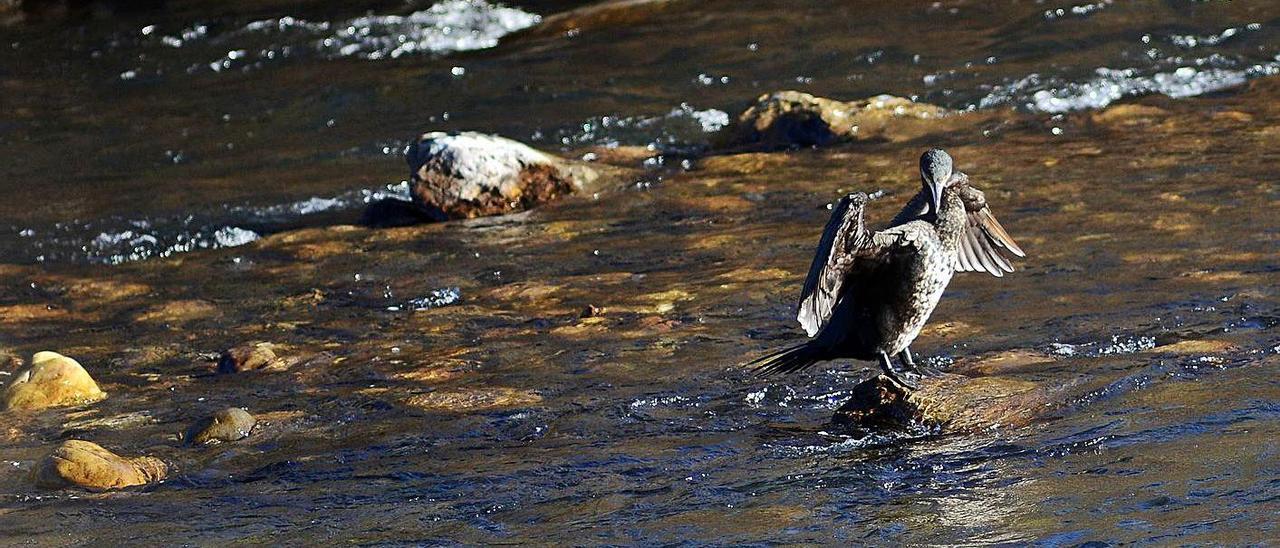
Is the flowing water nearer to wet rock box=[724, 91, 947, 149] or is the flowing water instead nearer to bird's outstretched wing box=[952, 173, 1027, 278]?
wet rock box=[724, 91, 947, 149]

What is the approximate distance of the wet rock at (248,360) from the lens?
7117 mm

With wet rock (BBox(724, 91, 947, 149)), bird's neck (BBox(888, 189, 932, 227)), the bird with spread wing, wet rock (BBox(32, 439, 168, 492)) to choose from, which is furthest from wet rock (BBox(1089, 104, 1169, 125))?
wet rock (BBox(32, 439, 168, 492))

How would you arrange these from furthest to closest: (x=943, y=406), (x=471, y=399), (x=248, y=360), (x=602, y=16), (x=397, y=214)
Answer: (x=602, y=16)
(x=397, y=214)
(x=248, y=360)
(x=471, y=399)
(x=943, y=406)

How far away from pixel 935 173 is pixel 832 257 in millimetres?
587

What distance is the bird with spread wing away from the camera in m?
5.10

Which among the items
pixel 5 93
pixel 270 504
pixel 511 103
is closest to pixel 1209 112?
pixel 511 103

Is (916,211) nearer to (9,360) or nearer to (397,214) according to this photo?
(9,360)

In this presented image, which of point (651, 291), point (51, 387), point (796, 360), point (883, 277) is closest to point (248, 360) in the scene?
point (51, 387)

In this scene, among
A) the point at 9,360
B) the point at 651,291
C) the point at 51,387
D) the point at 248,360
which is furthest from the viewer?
the point at 651,291

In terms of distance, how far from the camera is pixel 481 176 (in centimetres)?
1020

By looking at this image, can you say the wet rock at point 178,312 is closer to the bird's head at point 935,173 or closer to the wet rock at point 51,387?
the wet rock at point 51,387

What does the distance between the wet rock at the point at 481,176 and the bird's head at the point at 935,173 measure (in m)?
4.96

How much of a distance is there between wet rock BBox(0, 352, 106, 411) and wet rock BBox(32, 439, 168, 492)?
115 centimetres

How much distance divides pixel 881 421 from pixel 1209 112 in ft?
20.6
